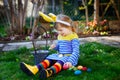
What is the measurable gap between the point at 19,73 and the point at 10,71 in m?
0.22

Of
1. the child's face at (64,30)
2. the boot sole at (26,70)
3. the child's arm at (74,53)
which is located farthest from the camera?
the child's face at (64,30)

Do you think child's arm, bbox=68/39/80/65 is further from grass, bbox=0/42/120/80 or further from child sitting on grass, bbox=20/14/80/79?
grass, bbox=0/42/120/80

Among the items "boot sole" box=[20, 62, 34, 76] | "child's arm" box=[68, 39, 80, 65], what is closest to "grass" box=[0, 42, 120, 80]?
"boot sole" box=[20, 62, 34, 76]

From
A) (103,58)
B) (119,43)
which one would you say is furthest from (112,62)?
(119,43)

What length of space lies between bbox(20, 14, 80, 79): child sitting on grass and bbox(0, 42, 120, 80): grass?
12 cm

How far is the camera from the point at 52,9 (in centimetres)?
1231

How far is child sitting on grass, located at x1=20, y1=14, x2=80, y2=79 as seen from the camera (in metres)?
4.33

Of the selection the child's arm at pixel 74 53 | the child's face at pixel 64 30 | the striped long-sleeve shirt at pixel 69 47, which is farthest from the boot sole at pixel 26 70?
the child's face at pixel 64 30

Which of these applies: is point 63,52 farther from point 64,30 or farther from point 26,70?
point 26,70

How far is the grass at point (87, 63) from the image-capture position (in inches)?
164

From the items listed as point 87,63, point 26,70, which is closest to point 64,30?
point 87,63

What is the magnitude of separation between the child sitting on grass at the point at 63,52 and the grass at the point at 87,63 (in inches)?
4.6

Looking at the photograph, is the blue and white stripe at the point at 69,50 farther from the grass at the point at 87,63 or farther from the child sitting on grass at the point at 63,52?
the grass at the point at 87,63

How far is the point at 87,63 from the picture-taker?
187 inches
